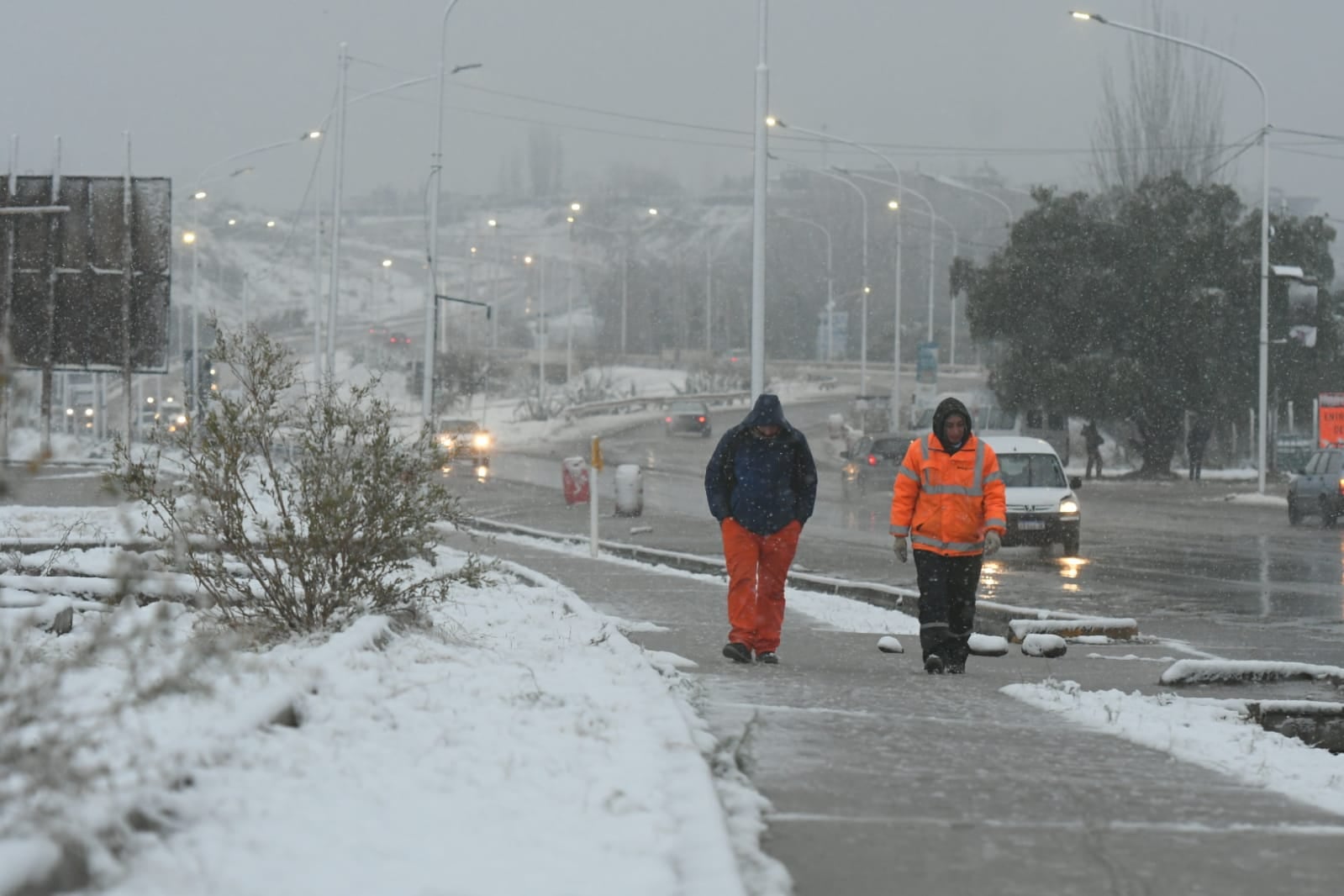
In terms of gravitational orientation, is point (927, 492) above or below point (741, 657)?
above

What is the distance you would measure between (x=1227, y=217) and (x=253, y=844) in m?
55.5

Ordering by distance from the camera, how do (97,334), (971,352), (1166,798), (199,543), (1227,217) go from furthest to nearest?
(971,352), (1227,217), (97,334), (199,543), (1166,798)

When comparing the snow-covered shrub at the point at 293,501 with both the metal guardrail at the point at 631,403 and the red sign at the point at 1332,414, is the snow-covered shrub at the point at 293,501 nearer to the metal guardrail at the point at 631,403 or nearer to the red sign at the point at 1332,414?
the red sign at the point at 1332,414

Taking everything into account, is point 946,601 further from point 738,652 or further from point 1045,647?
point 1045,647

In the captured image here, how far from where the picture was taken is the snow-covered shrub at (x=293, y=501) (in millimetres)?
9703

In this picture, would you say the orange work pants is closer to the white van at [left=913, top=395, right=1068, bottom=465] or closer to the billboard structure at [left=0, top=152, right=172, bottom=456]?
the billboard structure at [left=0, top=152, right=172, bottom=456]

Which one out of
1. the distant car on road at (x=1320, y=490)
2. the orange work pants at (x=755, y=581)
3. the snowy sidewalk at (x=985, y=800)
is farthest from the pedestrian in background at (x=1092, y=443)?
the snowy sidewalk at (x=985, y=800)

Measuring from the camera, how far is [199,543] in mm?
9633

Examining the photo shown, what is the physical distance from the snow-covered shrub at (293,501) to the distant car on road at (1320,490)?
23.5m

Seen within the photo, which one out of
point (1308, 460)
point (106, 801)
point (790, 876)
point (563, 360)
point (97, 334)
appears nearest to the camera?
point (106, 801)

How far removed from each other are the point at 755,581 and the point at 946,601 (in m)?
1.13

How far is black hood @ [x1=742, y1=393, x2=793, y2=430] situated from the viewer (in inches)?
403

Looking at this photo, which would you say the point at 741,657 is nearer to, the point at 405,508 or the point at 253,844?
the point at 405,508

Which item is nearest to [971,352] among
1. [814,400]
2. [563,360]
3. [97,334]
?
[563,360]
